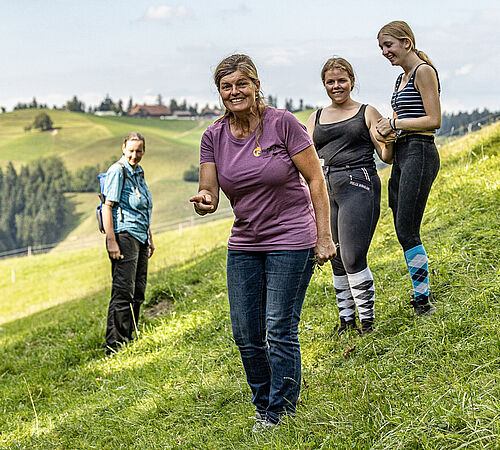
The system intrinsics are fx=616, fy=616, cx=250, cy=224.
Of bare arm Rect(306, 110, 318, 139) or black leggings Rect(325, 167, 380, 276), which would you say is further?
bare arm Rect(306, 110, 318, 139)

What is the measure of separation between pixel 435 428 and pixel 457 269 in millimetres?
2745

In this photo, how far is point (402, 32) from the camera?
459 centimetres

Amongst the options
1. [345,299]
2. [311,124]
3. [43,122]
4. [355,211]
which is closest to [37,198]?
[43,122]

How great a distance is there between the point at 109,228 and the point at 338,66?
3.35 metres

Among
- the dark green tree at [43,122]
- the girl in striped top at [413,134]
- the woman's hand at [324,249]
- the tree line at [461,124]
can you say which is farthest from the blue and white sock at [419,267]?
the dark green tree at [43,122]

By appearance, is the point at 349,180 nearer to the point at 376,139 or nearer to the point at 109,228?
the point at 376,139

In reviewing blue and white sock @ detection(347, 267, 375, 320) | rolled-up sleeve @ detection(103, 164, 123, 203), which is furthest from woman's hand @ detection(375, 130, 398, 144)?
rolled-up sleeve @ detection(103, 164, 123, 203)

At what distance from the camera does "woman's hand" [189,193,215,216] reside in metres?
3.62

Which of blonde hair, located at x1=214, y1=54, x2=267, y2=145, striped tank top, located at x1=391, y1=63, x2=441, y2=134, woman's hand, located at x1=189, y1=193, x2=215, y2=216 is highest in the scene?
blonde hair, located at x1=214, y1=54, x2=267, y2=145

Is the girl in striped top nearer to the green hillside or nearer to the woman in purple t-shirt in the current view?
the green hillside

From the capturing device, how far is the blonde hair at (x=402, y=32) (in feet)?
15.1

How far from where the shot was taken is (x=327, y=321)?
5.58 m

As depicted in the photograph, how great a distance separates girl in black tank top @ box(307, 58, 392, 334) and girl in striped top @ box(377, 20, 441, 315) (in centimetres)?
23

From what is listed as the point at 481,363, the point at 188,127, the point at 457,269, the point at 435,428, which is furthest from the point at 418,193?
the point at 188,127
